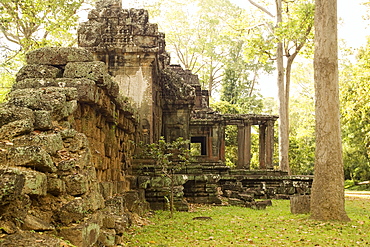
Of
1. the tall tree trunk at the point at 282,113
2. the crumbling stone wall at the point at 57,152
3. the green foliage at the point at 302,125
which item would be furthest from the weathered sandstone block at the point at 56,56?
the green foliage at the point at 302,125

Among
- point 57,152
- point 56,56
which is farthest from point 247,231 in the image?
point 57,152

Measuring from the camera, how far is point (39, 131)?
4117 millimetres

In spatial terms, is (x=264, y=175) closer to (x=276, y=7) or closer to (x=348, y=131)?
(x=276, y=7)

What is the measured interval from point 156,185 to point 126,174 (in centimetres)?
135

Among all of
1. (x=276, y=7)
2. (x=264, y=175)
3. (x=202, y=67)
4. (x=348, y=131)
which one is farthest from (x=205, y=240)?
(x=202, y=67)

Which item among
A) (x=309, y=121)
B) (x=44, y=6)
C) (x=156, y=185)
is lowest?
(x=156, y=185)

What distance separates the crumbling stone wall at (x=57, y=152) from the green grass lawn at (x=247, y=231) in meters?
1.02

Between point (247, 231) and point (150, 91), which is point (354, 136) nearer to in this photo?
point (150, 91)

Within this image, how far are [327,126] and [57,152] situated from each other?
286 inches

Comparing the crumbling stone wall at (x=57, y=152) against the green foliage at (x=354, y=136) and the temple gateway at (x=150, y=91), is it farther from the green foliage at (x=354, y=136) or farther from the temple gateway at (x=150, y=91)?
the green foliage at (x=354, y=136)

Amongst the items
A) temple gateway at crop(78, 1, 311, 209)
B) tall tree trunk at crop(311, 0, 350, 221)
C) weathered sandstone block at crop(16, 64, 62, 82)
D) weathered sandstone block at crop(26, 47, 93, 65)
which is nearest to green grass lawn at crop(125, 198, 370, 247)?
tall tree trunk at crop(311, 0, 350, 221)

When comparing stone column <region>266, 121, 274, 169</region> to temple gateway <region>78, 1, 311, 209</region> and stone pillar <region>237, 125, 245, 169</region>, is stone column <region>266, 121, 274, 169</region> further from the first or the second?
temple gateway <region>78, 1, 311, 209</region>

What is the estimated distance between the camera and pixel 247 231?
7926 mm

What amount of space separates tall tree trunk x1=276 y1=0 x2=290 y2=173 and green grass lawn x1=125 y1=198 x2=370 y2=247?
13025mm
